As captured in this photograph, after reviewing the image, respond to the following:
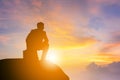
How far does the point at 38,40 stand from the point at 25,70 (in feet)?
9.74

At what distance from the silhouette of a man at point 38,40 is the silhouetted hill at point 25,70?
59.4 inches

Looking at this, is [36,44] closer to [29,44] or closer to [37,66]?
[29,44]

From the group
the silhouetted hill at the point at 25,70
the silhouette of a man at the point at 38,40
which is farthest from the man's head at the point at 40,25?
the silhouetted hill at the point at 25,70

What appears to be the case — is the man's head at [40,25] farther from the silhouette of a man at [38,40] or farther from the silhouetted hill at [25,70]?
the silhouetted hill at [25,70]

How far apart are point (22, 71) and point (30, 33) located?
314 cm

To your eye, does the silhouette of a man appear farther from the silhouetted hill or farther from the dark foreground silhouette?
the silhouetted hill

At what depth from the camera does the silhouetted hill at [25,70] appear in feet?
75.6

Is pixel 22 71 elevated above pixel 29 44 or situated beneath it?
situated beneath

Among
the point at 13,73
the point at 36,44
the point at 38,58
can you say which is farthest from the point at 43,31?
the point at 13,73

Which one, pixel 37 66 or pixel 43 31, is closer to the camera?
pixel 43 31

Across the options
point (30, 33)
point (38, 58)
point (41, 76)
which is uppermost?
point (30, 33)

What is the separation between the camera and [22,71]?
2350 cm

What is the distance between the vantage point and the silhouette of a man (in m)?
21.9

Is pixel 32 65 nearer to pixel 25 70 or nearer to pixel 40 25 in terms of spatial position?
pixel 25 70
